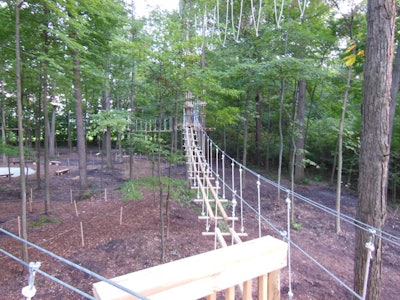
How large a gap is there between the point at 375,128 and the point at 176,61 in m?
2.15

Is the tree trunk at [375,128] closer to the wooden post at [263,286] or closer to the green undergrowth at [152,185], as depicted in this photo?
the wooden post at [263,286]

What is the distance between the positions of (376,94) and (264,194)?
18.3ft

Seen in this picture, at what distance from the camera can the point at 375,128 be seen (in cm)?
191

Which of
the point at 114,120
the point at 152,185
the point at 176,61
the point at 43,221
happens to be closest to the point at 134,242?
the point at 152,185

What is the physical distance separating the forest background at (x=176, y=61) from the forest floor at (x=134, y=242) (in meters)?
0.99

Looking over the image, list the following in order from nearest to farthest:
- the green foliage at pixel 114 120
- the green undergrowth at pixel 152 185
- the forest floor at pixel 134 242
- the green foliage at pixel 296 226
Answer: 1. the forest floor at pixel 134 242
2. the green undergrowth at pixel 152 185
3. the green foliage at pixel 114 120
4. the green foliage at pixel 296 226

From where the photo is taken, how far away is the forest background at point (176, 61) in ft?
10.1

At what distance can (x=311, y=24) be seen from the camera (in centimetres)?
517

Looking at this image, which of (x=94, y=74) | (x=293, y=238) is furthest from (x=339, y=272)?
(x=94, y=74)

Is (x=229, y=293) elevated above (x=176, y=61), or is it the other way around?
(x=176, y=61)

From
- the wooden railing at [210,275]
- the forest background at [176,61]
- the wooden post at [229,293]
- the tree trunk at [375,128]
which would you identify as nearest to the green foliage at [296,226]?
the forest background at [176,61]

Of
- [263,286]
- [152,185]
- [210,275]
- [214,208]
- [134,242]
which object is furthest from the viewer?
[214,208]

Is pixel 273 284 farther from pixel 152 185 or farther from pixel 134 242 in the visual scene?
pixel 134 242

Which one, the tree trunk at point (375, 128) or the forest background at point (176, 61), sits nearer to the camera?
the tree trunk at point (375, 128)
